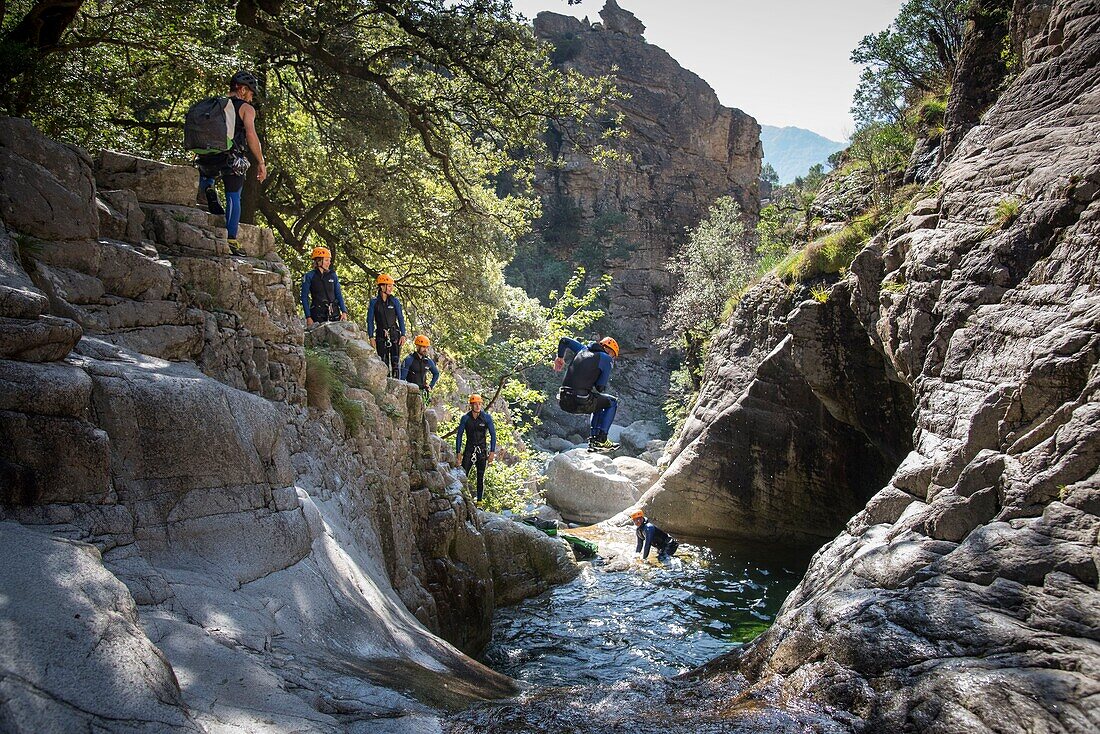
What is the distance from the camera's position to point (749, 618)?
12.5 meters

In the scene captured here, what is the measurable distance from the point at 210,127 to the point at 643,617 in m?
9.90

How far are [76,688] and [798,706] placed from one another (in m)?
4.17

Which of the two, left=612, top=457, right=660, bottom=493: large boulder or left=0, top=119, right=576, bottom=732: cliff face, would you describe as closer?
left=0, top=119, right=576, bottom=732: cliff face

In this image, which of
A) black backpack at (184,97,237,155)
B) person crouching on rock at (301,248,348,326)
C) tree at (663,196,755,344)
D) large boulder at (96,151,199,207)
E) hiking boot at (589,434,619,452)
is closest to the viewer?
large boulder at (96,151,199,207)

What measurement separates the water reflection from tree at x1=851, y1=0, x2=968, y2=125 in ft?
36.4

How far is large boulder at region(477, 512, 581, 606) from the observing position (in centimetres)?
1252

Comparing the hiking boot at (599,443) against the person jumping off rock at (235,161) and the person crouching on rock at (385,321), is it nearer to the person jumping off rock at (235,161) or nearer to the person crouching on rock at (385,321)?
the person crouching on rock at (385,321)

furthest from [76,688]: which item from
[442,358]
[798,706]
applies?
[442,358]

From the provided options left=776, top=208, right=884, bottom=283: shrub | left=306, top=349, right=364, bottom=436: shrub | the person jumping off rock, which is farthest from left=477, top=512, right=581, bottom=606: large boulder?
left=776, top=208, right=884, bottom=283: shrub

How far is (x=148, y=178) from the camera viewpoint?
701 centimetres

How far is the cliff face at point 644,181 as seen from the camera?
5172 centimetres

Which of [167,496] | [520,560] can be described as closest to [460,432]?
[520,560]

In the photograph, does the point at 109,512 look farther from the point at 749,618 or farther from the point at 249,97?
the point at 749,618

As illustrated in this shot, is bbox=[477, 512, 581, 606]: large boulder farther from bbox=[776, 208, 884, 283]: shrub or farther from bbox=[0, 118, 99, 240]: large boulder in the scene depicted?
bbox=[0, 118, 99, 240]: large boulder
